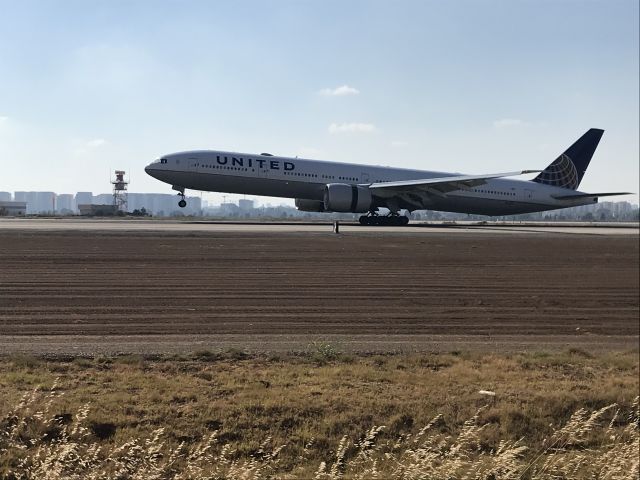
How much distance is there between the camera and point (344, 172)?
42812mm

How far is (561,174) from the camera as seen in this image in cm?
3972

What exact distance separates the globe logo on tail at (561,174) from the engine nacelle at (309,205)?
16563 millimetres

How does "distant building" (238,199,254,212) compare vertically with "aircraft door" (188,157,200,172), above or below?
below

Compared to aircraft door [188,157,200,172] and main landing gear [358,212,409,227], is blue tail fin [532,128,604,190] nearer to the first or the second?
main landing gear [358,212,409,227]

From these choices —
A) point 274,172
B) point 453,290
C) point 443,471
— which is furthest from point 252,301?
point 274,172

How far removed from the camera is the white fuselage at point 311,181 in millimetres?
39438

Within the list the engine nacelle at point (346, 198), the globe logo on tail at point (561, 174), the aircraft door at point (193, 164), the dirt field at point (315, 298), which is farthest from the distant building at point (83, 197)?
the globe logo on tail at point (561, 174)

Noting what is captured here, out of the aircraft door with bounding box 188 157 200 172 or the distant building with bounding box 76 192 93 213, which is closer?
the distant building with bounding box 76 192 93 213

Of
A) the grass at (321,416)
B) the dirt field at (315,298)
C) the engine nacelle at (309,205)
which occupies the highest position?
the engine nacelle at (309,205)

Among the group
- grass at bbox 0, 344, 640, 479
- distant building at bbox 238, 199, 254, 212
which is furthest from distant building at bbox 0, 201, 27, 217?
distant building at bbox 238, 199, 254, 212

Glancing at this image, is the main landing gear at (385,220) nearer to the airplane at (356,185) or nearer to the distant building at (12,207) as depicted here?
the airplane at (356,185)

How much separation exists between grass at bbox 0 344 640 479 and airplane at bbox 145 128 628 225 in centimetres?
2706

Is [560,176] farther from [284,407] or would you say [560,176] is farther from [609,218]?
[284,407]

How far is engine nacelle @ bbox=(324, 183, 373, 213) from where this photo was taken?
39.6 meters
